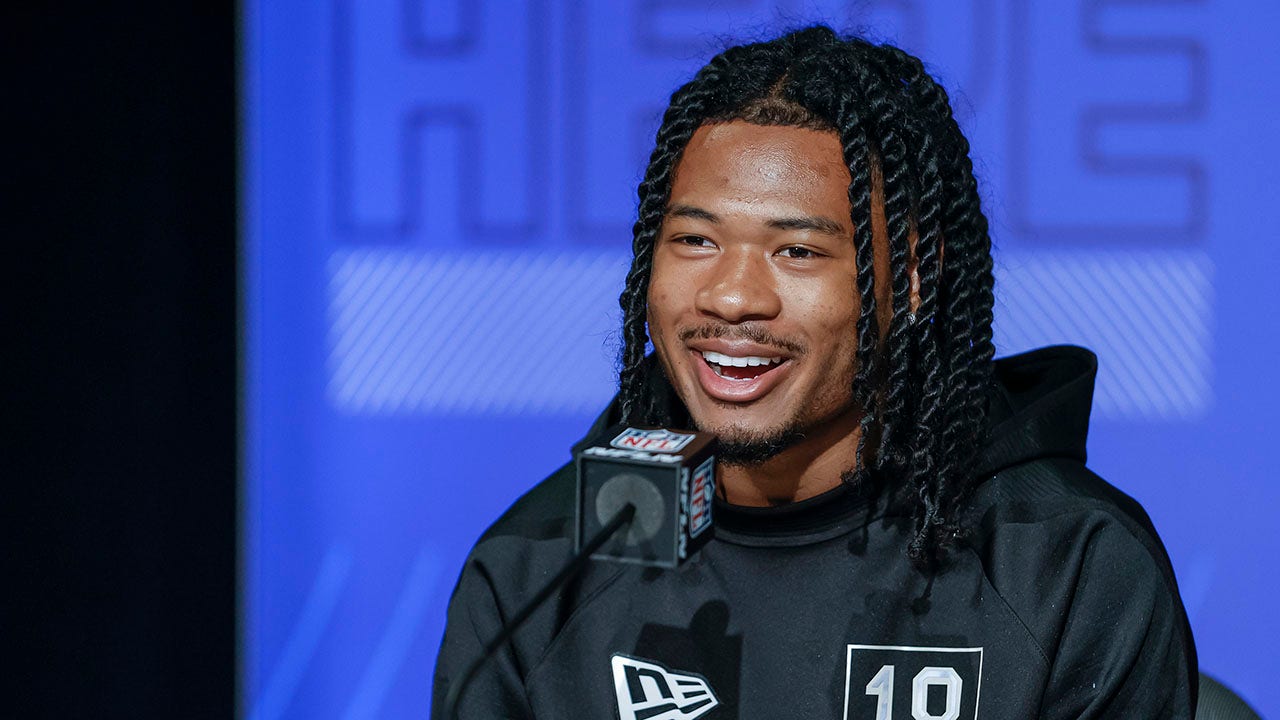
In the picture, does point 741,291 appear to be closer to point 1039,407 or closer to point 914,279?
point 914,279

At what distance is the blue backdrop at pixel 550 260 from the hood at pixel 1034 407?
685 millimetres

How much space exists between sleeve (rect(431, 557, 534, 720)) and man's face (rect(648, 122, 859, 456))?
32 centimetres

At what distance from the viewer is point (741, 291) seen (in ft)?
4.25

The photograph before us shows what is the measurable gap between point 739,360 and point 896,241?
0.22m

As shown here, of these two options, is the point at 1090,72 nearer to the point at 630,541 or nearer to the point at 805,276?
the point at 805,276

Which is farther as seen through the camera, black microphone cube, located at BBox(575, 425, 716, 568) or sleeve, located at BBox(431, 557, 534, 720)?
sleeve, located at BBox(431, 557, 534, 720)

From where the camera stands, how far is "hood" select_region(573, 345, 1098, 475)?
4.77 ft

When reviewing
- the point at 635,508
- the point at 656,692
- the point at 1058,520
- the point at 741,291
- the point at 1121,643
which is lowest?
the point at 656,692

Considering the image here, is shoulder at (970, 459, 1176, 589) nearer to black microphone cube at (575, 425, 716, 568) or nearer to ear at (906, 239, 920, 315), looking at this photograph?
ear at (906, 239, 920, 315)

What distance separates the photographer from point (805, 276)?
131 centimetres

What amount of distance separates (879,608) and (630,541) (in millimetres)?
509
